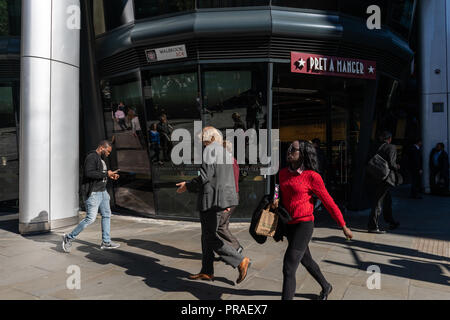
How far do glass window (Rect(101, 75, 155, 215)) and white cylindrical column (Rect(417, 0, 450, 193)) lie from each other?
9.77m

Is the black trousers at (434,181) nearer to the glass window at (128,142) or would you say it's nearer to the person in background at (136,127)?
the glass window at (128,142)

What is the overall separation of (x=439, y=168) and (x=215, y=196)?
1034 centimetres

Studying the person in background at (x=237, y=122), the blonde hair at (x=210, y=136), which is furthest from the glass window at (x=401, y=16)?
the blonde hair at (x=210, y=136)

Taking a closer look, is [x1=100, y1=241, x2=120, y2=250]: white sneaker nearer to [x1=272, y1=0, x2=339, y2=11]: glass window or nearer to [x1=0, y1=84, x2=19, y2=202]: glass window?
[x1=0, y1=84, x2=19, y2=202]: glass window

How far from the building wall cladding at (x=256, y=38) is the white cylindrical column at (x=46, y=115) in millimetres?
1576

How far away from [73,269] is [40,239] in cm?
229

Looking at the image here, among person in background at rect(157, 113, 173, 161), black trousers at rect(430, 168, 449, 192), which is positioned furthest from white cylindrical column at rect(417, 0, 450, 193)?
person in background at rect(157, 113, 173, 161)

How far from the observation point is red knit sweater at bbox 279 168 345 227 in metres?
3.28

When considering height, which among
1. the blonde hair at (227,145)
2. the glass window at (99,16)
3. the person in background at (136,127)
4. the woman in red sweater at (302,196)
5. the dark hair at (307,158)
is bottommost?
the woman in red sweater at (302,196)

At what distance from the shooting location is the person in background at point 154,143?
8.30 m

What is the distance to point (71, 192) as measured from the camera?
24.5 ft
